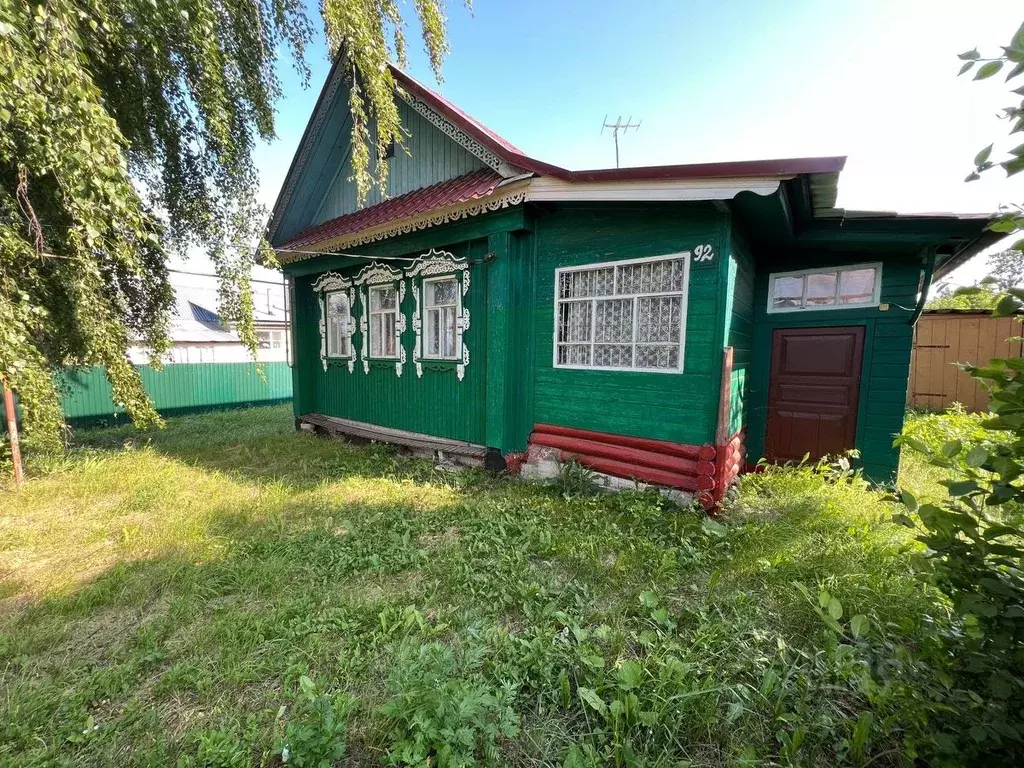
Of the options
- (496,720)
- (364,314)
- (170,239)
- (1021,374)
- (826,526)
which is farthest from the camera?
(364,314)

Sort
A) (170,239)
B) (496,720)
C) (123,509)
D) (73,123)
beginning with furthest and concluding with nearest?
(170,239)
(123,509)
(73,123)
(496,720)

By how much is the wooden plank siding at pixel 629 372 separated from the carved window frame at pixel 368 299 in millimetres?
2406

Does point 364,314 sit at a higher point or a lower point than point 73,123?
lower

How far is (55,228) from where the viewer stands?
3689 millimetres

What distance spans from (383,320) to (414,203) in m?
1.93

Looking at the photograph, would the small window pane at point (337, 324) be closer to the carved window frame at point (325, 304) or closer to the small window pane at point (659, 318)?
the carved window frame at point (325, 304)

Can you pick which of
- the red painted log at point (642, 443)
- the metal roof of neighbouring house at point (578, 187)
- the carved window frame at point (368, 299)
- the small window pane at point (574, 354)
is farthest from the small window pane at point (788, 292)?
the carved window frame at point (368, 299)

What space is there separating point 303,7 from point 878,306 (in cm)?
700

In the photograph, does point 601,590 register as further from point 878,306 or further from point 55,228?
point 55,228

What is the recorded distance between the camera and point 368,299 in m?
7.01

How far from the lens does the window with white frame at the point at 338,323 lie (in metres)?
7.52

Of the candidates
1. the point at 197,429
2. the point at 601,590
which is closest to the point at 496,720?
the point at 601,590

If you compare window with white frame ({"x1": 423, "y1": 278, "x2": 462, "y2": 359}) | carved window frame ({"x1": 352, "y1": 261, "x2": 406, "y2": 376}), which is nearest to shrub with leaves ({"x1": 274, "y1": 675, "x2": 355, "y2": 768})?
window with white frame ({"x1": 423, "y1": 278, "x2": 462, "y2": 359})

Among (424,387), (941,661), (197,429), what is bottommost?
(197,429)
